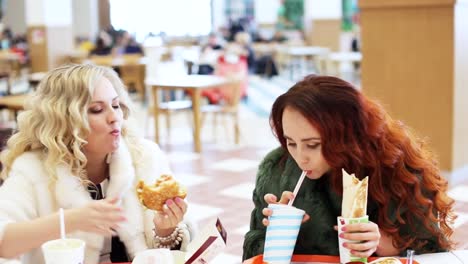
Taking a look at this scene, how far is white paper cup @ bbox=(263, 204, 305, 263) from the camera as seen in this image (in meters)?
1.41

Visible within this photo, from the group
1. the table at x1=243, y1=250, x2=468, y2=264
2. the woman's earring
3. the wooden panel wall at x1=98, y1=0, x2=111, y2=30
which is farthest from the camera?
the wooden panel wall at x1=98, y1=0, x2=111, y2=30

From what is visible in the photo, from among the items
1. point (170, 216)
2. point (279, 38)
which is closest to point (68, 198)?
point (170, 216)

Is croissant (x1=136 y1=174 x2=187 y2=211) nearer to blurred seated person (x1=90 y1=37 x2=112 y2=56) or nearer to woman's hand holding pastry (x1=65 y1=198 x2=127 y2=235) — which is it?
woman's hand holding pastry (x1=65 y1=198 x2=127 y2=235)

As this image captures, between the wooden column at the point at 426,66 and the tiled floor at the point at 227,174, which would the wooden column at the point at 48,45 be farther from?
the wooden column at the point at 426,66

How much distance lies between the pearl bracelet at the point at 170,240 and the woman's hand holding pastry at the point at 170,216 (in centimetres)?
1

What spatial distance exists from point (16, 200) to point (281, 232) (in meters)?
0.81

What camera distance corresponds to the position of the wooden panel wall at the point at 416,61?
5.11 metres

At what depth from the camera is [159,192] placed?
5.31 ft

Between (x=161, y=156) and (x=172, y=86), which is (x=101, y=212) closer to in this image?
(x=161, y=156)

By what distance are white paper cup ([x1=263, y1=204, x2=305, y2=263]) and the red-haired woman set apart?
0.52 ft

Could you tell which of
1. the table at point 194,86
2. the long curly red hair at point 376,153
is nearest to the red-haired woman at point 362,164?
the long curly red hair at point 376,153

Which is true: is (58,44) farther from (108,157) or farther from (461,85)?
(108,157)

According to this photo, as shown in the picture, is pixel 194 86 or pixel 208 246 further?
pixel 194 86

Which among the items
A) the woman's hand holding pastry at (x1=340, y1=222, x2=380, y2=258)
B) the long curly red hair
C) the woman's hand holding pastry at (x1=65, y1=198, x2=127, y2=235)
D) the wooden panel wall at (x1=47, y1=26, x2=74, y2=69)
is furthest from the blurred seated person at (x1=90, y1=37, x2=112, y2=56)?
the woman's hand holding pastry at (x1=340, y1=222, x2=380, y2=258)
